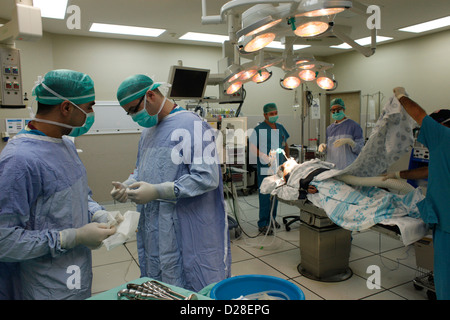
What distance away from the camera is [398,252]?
352 centimetres

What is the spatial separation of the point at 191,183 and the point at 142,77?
0.69 meters

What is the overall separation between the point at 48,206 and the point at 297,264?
2.68 m

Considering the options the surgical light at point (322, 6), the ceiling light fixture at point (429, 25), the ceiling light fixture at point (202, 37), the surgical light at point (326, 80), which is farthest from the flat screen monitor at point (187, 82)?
the ceiling light fixture at point (429, 25)

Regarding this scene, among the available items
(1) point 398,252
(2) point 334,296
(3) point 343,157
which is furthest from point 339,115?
(2) point 334,296

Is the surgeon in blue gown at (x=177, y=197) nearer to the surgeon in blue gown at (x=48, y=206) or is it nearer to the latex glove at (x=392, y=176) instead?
the surgeon in blue gown at (x=48, y=206)

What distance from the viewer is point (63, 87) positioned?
54.3 inches

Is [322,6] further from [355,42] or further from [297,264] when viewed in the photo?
[297,264]

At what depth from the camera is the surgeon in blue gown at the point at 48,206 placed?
1201 millimetres

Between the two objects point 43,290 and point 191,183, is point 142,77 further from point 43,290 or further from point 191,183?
point 43,290

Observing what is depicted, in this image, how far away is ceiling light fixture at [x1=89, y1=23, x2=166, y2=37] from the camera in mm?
4990

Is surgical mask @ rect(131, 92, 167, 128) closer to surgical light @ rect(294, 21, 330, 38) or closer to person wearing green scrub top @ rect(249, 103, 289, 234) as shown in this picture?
surgical light @ rect(294, 21, 330, 38)

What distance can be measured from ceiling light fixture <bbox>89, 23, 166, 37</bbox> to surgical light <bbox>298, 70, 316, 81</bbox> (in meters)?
3.59

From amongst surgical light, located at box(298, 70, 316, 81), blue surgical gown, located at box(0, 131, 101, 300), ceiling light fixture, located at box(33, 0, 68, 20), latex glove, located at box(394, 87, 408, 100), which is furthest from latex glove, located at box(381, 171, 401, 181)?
ceiling light fixture, located at box(33, 0, 68, 20)

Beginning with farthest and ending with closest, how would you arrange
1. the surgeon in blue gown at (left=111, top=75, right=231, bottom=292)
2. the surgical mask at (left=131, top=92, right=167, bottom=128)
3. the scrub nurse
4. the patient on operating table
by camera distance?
the scrub nurse
the patient on operating table
the surgical mask at (left=131, top=92, right=167, bottom=128)
the surgeon in blue gown at (left=111, top=75, right=231, bottom=292)
